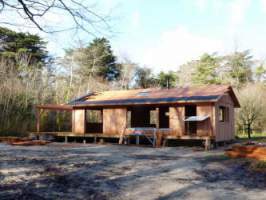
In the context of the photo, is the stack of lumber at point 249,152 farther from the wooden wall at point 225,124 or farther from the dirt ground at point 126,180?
the wooden wall at point 225,124

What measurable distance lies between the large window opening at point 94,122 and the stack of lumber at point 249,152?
1081 cm

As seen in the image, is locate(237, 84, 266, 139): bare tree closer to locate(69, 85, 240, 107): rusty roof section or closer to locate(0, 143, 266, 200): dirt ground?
locate(69, 85, 240, 107): rusty roof section

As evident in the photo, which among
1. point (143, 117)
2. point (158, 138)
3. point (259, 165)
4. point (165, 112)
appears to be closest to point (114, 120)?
point (158, 138)

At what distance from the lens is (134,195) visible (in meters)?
5.55

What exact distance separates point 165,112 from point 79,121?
5.25 meters

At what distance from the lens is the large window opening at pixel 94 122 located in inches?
789

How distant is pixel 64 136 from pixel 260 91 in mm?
14745

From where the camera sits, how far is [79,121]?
1803 cm

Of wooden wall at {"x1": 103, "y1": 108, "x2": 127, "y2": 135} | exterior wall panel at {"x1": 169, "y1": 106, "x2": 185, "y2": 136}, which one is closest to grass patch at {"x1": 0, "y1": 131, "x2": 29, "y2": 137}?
wooden wall at {"x1": 103, "y1": 108, "x2": 127, "y2": 135}

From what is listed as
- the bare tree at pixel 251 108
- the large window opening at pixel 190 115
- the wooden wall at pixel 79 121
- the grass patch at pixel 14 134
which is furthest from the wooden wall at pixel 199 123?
the grass patch at pixel 14 134

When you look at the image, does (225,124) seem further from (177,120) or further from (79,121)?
(79,121)

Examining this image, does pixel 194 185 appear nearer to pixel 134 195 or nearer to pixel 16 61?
pixel 134 195

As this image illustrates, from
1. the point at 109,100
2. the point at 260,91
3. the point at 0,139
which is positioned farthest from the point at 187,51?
the point at 0,139

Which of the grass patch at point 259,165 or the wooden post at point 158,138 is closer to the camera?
the grass patch at point 259,165
